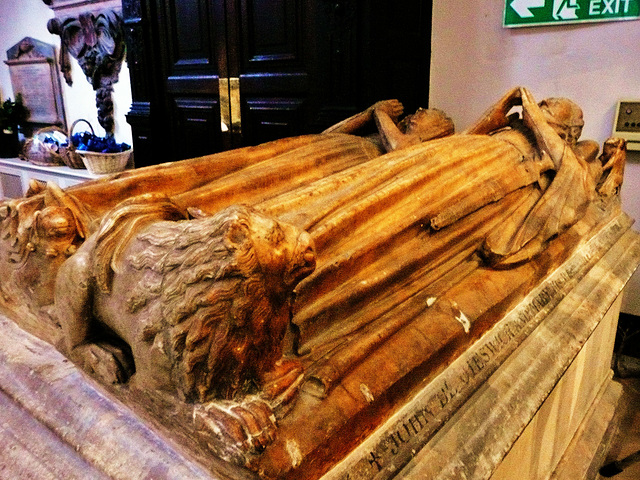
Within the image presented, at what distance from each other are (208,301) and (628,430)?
7.10 ft

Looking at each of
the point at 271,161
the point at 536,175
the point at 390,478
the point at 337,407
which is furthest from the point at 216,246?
the point at 536,175

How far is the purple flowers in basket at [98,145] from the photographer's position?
384 cm

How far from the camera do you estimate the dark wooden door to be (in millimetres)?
2359

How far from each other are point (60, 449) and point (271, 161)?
3.05ft

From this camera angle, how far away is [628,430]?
217cm

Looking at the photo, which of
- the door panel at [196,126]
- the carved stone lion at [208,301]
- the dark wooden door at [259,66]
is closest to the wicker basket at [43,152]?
the dark wooden door at [259,66]

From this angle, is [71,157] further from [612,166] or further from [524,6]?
[612,166]

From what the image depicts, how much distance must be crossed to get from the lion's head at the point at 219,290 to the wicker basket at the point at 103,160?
3.28m

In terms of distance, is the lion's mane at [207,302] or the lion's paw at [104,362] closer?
the lion's mane at [207,302]

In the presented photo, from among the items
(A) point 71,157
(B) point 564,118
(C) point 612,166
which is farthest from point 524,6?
(A) point 71,157

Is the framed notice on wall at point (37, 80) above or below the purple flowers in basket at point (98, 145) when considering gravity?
above

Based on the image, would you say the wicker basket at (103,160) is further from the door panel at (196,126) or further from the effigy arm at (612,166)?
the effigy arm at (612,166)

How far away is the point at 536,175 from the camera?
1.71 meters

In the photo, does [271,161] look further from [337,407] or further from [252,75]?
[252,75]
